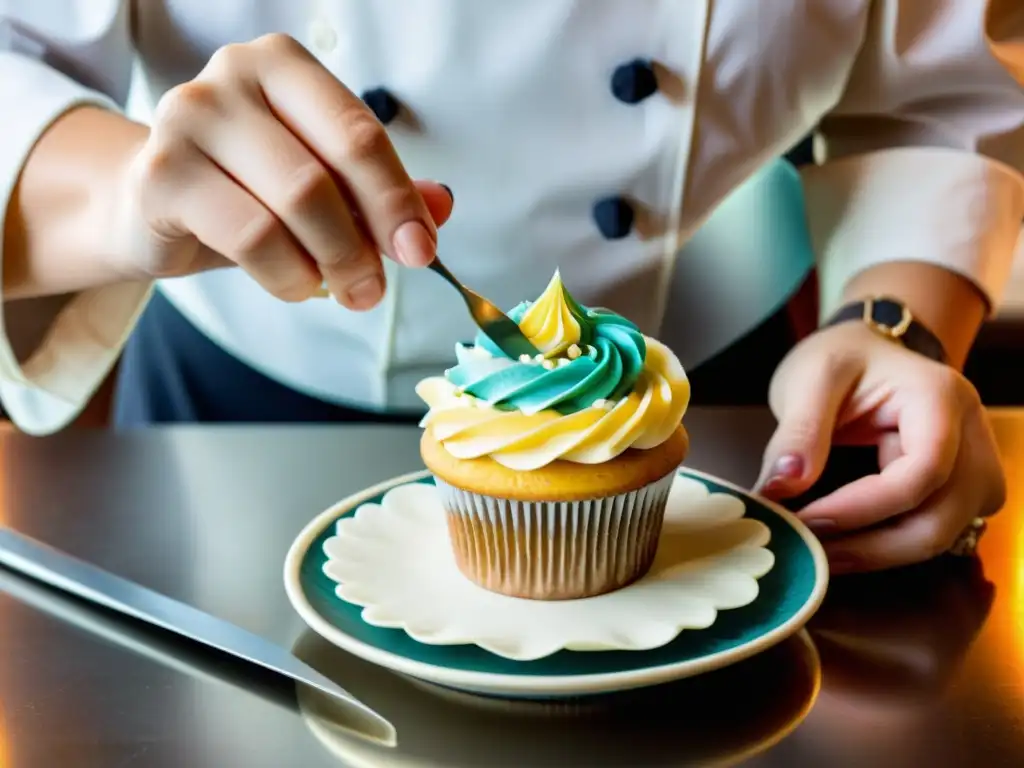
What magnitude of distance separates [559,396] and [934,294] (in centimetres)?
50

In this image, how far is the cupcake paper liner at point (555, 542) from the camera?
0.78 meters

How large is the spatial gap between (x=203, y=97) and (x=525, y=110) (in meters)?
0.43

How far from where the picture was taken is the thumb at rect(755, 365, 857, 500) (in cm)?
89

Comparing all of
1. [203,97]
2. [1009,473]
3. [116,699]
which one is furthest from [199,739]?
[1009,473]

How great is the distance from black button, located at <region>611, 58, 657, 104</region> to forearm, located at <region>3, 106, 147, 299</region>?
18.0 inches

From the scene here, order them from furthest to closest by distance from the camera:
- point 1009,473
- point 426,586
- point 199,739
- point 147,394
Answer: point 147,394, point 1009,473, point 426,586, point 199,739

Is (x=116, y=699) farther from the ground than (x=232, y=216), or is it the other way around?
(x=232, y=216)

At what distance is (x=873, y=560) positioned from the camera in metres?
0.84

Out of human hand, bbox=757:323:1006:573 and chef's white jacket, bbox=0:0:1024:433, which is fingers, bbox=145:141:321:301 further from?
human hand, bbox=757:323:1006:573

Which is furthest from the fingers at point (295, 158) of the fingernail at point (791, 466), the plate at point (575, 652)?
the fingernail at point (791, 466)

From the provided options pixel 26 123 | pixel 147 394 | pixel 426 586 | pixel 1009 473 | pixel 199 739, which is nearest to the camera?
pixel 199 739

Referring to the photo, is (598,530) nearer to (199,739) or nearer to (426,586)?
(426,586)

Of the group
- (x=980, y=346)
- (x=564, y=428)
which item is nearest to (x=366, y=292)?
(x=564, y=428)

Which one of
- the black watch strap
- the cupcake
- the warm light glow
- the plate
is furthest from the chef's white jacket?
the plate
